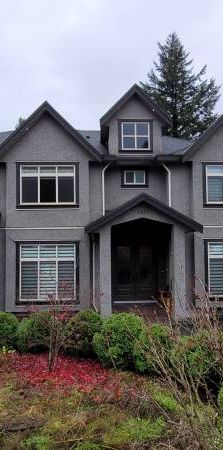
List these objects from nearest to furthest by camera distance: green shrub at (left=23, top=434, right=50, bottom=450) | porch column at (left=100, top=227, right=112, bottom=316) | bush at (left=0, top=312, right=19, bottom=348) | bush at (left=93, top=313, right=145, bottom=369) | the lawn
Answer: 1. the lawn
2. green shrub at (left=23, top=434, right=50, bottom=450)
3. bush at (left=93, top=313, right=145, bottom=369)
4. bush at (left=0, top=312, right=19, bottom=348)
5. porch column at (left=100, top=227, right=112, bottom=316)

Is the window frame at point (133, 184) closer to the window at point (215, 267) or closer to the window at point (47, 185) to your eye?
the window at point (47, 185)

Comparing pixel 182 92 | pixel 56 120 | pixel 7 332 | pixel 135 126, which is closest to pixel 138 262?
pixel 135 126

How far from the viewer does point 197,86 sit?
49.1 meters

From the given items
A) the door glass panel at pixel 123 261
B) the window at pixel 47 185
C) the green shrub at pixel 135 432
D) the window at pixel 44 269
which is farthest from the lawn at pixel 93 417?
the door glass panel at pixel 123 261

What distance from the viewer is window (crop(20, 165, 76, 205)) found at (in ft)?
63.0

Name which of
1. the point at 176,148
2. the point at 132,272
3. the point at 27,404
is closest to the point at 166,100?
the point at 176,148

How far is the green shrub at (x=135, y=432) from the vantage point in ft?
18.4

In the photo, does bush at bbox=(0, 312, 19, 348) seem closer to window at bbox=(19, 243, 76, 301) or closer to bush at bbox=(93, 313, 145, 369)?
bush at bbox=(93, 313, 145, 369)

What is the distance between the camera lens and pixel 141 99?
20.4 metres

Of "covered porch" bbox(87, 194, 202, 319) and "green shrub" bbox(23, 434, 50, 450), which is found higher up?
"covered porch" bbox(87, 194, 202, 319)

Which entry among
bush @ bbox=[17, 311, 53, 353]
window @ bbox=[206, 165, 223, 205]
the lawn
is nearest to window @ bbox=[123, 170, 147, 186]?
window @ bbox=[206, 165, 223, 205]

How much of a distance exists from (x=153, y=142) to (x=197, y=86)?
3074 centimetres

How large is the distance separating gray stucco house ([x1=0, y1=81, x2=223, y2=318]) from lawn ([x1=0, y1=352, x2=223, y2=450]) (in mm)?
9946

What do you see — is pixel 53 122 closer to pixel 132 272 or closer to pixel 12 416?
pixel 132 272
